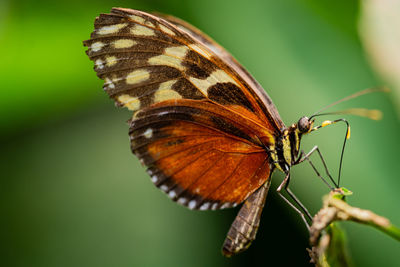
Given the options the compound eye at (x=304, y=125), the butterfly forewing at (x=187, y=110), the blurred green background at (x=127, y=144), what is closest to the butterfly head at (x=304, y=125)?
the compound eye at (x=304, y=125)

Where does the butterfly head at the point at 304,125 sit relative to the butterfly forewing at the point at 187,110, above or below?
below

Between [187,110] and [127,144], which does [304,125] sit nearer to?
[187,110]

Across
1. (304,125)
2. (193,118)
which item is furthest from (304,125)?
(193,118)

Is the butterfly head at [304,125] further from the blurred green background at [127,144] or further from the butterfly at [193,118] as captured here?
the blurred green background at [127,144]

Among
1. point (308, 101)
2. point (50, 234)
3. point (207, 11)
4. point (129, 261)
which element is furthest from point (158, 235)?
point (207, 11)

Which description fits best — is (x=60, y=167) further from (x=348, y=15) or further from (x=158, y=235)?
(x=348, y=15)

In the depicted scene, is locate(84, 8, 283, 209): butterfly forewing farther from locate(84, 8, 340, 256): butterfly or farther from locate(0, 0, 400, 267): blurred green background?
locate(0, 0, 400, 267): blurred green background
